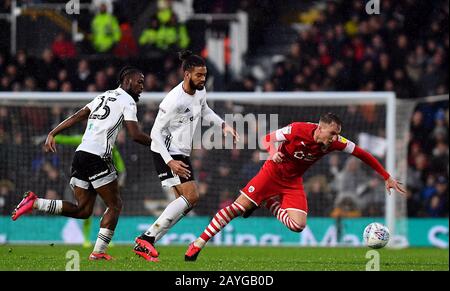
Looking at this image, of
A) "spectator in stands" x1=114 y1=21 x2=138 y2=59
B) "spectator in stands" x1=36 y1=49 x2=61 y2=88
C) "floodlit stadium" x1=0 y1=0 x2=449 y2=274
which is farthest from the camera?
"spectator in stands" x1=114 y1=21 x2=138 y2=59

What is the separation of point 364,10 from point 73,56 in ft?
20.8

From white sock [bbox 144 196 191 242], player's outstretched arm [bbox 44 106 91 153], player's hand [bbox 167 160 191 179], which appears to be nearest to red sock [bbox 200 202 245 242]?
white sock [bbox 144 196 191 242]

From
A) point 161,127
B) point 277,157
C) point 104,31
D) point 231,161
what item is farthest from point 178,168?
point 104,31

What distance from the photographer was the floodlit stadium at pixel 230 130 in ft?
33.9

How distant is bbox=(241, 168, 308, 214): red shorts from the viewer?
1054cm

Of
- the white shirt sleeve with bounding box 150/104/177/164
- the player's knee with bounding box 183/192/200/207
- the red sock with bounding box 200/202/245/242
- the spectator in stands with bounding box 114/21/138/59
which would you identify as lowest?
the red sock with bounding box 200/202/245/242

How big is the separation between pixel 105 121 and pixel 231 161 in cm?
797

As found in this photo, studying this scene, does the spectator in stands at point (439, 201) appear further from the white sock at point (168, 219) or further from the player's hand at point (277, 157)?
the white sock at point (168, 219)

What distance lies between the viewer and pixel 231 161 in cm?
1811

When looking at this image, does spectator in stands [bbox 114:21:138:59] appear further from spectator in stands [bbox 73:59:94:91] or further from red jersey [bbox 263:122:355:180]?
red jersey [bbox 263:122:355:180]

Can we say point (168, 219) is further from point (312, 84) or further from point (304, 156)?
point (312, 84)

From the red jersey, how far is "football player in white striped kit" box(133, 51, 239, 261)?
0.97 metres
